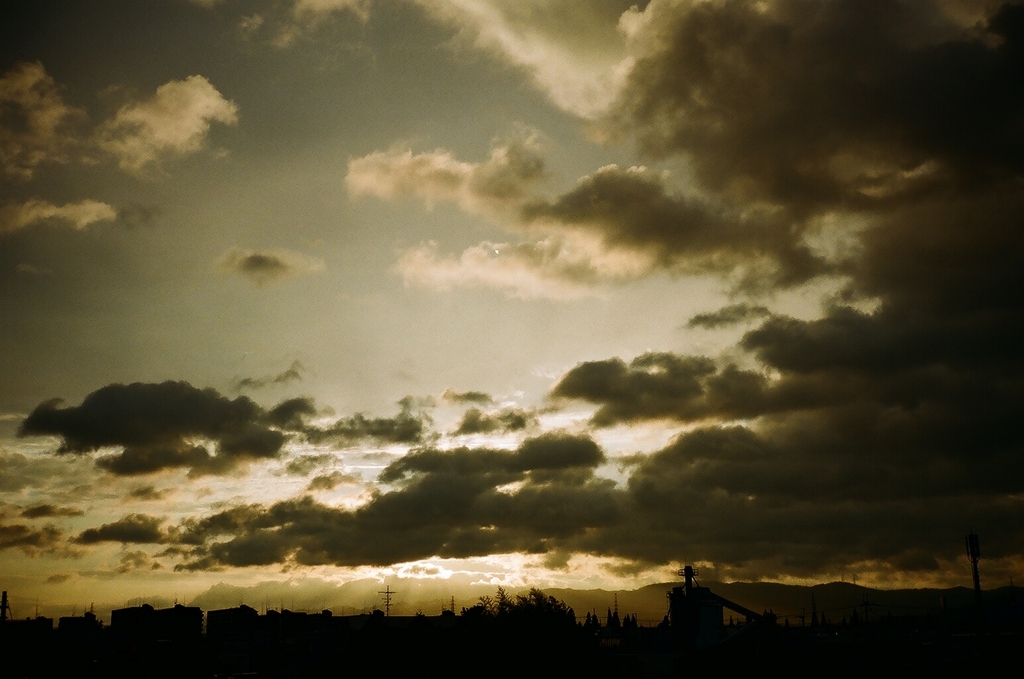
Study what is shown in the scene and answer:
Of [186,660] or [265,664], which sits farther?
[186,660]

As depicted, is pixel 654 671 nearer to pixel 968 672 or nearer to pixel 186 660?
pixel 968 672

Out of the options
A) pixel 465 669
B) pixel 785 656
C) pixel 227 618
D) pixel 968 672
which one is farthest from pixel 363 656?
pixel 227 618

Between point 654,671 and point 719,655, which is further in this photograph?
point 654,671

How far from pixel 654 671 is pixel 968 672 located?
2926 centimetres

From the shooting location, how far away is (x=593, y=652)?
64.2m

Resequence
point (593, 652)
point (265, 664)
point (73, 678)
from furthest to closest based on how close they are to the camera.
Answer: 1. point (73, 678)
2. point (265, 664)
3. point (593, 652)

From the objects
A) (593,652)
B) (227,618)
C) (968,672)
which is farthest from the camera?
(227,618)

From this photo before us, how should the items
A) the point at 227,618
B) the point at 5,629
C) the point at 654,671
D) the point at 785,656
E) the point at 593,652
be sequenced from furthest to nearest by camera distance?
the point at 227,618, the point at 5,629, the point at 654,671, the point at 593,652, the point at 785,656

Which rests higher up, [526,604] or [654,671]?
[526,604]

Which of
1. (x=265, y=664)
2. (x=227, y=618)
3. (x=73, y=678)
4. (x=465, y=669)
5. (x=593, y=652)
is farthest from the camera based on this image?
(x=227, y=618)

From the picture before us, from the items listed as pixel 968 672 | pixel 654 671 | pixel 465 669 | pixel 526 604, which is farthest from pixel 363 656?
pixel 968 672

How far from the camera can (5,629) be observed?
470 ft

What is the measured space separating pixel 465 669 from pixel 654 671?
2354 cm

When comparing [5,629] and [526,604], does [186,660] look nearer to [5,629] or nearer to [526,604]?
[5,629]
